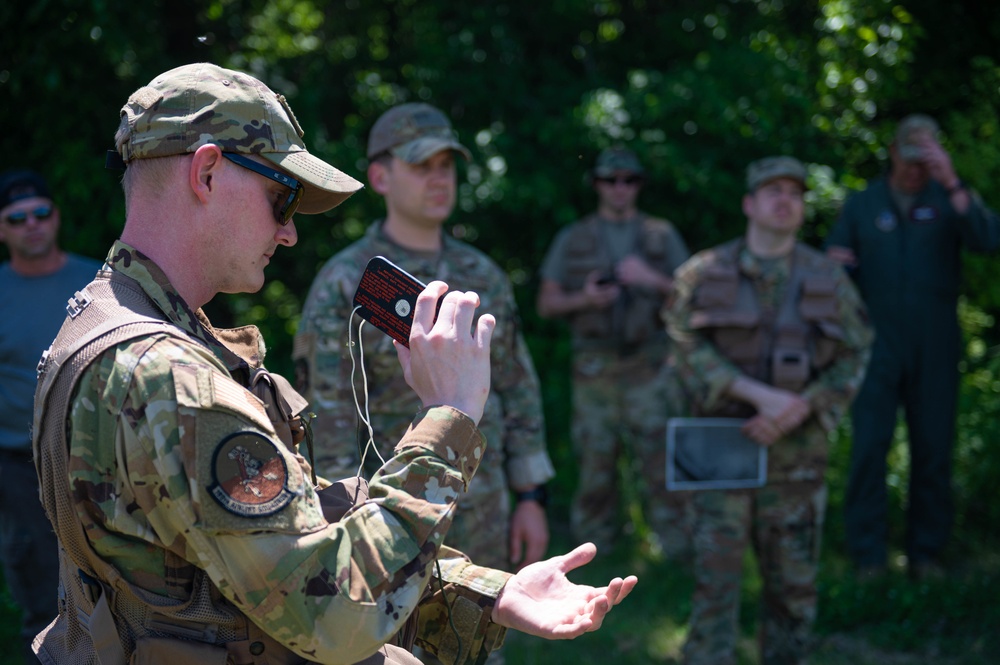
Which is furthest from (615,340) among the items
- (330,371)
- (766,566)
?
(330,371)

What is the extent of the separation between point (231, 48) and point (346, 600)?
→ 6049 millimetres

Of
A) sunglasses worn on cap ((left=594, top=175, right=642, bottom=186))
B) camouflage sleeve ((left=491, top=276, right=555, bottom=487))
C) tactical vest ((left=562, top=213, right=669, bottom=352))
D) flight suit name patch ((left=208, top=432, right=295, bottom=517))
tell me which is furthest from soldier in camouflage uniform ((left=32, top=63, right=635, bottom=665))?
sunglasses worn on cap ((left=594, top=175, right=642, bottom=186))

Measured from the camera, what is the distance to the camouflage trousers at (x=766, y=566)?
4.50 meters

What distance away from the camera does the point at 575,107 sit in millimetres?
6977

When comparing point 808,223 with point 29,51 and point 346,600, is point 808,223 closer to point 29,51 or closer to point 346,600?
point 29,51

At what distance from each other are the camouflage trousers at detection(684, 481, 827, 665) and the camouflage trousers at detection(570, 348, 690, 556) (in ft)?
6.34

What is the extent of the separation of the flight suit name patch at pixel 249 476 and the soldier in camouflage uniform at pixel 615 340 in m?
4.85

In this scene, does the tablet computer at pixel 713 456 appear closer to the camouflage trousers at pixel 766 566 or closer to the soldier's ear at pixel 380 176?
the camouflage trousers at pixel 766 566

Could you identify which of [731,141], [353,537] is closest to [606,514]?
[731,141]

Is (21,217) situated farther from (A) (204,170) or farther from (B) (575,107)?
(B) (575,107)

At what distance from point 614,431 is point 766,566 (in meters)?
2.22

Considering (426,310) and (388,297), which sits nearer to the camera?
(426,310)

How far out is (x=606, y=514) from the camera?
22.0 ft

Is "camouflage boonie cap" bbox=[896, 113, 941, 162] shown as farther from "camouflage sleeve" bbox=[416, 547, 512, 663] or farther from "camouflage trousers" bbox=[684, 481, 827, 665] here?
"camouflage sleeve" bbox=[416, 547, 512, 663]
